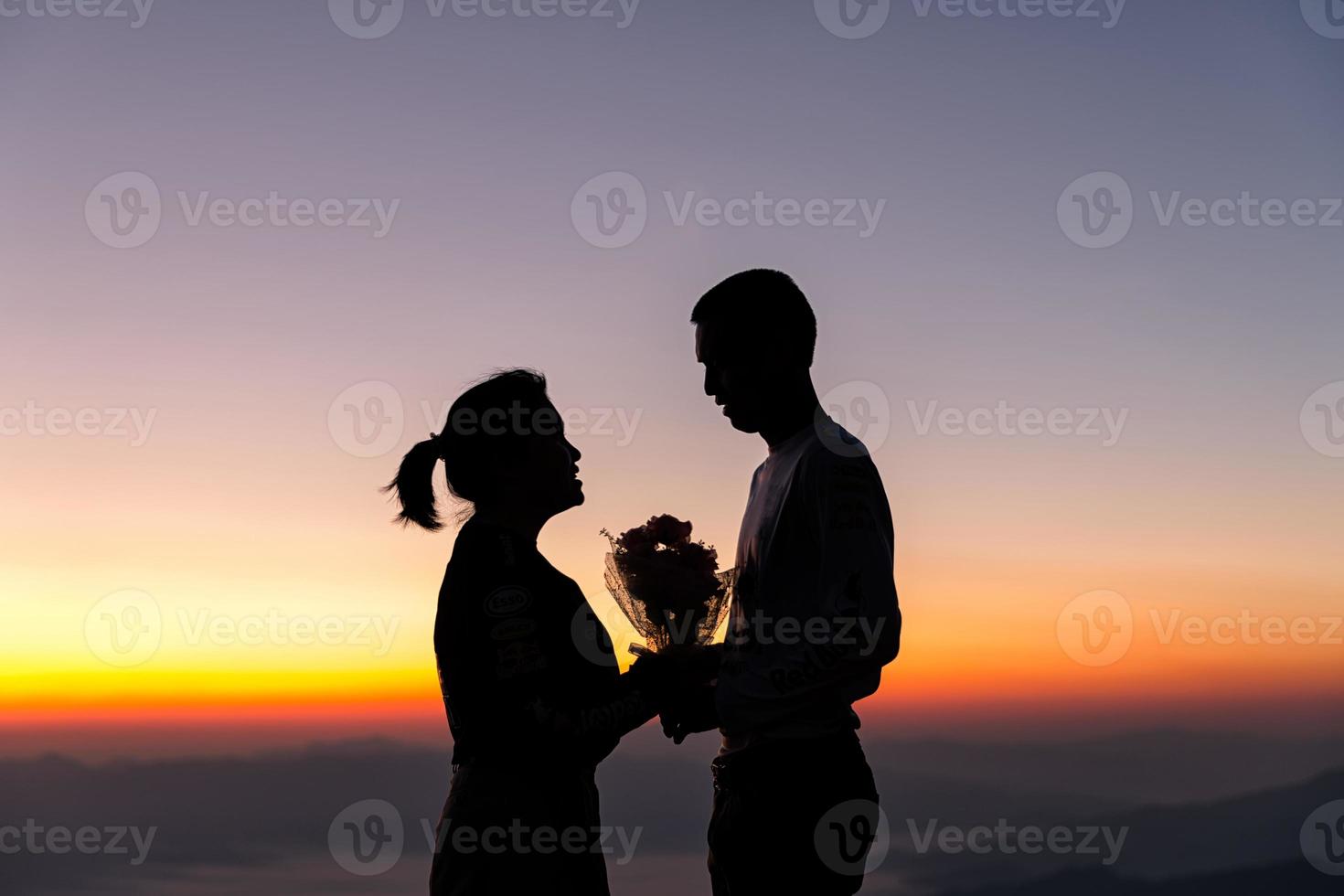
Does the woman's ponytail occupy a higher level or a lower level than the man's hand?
higher

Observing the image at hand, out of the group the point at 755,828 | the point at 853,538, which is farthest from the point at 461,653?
the point at 853,538

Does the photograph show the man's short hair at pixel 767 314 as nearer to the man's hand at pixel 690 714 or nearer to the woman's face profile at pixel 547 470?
the woman's face profile at pixel 547 470

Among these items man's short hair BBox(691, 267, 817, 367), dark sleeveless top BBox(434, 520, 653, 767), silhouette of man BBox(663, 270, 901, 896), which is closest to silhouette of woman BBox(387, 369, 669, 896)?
dark sleeveless top BBox(434, 520, 653, 767)

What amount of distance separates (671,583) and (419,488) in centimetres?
108

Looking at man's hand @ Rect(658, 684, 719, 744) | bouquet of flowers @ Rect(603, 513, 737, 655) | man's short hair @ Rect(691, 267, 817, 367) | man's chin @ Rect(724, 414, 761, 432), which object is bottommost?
man's hand @ Rect(658, 684, 719, 744)

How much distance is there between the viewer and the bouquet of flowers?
4.96 meters

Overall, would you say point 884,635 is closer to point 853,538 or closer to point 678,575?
point 853,538

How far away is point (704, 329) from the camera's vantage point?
459 centimetres

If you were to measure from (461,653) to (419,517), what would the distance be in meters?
0.64

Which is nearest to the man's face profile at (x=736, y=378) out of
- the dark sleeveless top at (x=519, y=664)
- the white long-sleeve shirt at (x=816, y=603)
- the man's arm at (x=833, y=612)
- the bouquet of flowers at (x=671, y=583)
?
the white long-sleeve shirt at (x=816, y=603)

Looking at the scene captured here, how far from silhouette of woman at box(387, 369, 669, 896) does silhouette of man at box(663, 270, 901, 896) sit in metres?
0.55

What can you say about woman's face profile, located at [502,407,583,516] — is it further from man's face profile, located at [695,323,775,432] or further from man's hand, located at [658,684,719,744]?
man's hand, located at [658,684,719,744]

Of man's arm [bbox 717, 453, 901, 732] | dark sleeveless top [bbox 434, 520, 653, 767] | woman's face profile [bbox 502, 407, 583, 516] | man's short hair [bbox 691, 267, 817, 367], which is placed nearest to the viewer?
man's arm [bbox 717, 453, 901, 732]

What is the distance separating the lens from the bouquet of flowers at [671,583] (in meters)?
4.96
